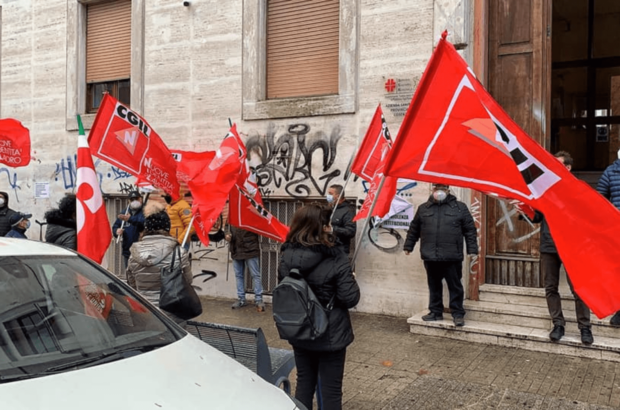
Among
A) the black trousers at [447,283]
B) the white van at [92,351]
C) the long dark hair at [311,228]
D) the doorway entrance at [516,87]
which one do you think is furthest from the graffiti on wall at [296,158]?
the white van at [92,351]

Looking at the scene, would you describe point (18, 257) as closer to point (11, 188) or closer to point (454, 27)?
point (454, 27)

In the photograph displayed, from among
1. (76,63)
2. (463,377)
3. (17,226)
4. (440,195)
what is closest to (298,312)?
(463,377)

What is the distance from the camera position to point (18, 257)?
3047mm

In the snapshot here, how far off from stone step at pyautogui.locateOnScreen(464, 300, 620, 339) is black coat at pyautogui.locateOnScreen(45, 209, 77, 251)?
4.85 m

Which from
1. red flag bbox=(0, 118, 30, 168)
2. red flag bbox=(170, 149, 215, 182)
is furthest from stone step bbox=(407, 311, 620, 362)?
red flag bbox=(0, 118, 30, 168)

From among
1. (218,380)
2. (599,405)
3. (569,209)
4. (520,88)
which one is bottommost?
(599,405)

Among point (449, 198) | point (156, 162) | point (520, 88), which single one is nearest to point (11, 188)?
point (156, 162)

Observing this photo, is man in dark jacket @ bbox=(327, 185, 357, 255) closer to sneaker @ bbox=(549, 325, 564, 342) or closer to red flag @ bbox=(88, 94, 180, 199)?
red flag @ bbox=(88, 94, 180, 199)

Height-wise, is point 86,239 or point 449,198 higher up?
point 449,198

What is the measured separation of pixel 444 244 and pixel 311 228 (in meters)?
3.54

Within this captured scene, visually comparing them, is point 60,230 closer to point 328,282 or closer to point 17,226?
point 17,226

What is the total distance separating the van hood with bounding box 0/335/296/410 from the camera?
225 centimetres

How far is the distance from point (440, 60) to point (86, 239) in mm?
3521

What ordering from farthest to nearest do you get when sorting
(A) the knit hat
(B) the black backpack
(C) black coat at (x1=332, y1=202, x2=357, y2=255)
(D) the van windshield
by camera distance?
(C) black coat at (x1=332, y1=202, x2=357, y2=255)
(A) the knit hat
(B) the black backpack
(D) the van windshield
